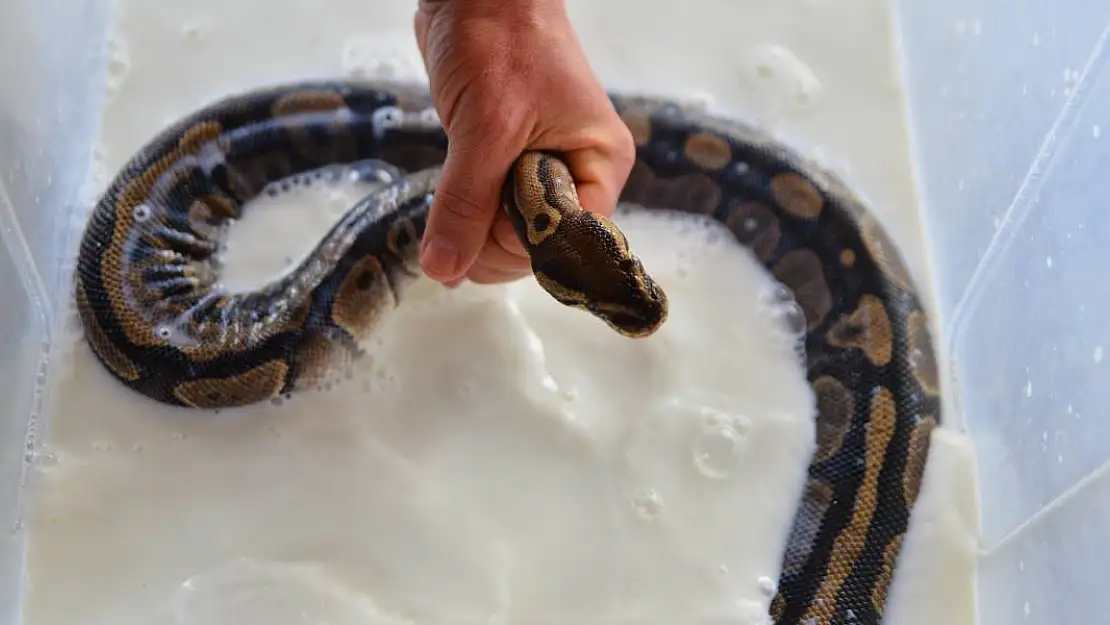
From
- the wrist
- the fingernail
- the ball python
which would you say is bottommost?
the ball python

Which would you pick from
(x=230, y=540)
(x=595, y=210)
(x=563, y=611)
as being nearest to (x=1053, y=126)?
(x=595, y=210)

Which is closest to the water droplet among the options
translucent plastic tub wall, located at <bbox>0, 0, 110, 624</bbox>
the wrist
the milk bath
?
the milk bath

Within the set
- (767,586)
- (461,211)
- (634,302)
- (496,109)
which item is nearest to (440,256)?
(461,211)

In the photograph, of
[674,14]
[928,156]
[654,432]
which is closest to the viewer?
[654,432]

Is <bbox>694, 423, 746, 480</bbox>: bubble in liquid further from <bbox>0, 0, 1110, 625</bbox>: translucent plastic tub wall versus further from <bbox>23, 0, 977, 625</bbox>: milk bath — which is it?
<bbox>0, 0, 1110, 625</bbox>: translucent plastic tub wall

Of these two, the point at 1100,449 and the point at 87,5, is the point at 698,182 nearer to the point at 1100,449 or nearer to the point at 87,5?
Result: the point at 1100,449

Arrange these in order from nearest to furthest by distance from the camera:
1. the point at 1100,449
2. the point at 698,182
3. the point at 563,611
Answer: the point at 1100,449
the point at 563,611
the point at 698,182
